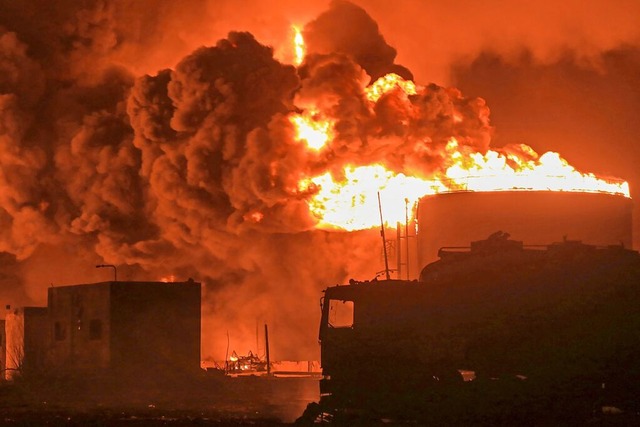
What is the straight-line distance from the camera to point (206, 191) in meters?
61.2

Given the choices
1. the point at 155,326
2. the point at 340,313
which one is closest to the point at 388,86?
the point at 155,326

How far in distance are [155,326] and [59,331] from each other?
6.77 metres

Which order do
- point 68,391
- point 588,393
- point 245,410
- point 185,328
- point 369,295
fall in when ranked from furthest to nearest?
point 185,328, point 68,391, point 245,410, point 369,295, point 588,393

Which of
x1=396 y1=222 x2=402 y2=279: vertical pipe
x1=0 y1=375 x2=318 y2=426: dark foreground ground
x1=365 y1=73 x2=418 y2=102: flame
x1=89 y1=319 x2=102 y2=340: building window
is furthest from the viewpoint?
x1=89 y1=319 x2=102 y2=340: building window

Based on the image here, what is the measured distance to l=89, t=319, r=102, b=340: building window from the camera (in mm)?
62906

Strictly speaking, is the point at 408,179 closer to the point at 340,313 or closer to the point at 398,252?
the point at 398,252

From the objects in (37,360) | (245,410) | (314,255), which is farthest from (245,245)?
(245,410)

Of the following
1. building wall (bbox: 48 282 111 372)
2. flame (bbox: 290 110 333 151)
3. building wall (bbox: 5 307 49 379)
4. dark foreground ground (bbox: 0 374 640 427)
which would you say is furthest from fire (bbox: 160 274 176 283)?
flame (bbox: 290 110 333 151)

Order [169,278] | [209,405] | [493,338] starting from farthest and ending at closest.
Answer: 1. [169,278]
2. [209,405]
3. [493,338]

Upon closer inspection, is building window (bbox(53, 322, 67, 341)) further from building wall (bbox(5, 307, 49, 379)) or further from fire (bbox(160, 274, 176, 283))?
fire (bbox(160, 274, 176, 283))

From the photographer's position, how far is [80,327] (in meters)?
64.1

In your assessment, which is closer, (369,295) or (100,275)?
(369,295)

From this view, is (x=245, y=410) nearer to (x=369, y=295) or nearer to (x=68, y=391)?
(x=369, y=295)

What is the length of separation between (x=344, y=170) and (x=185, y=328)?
11611 millimetres
